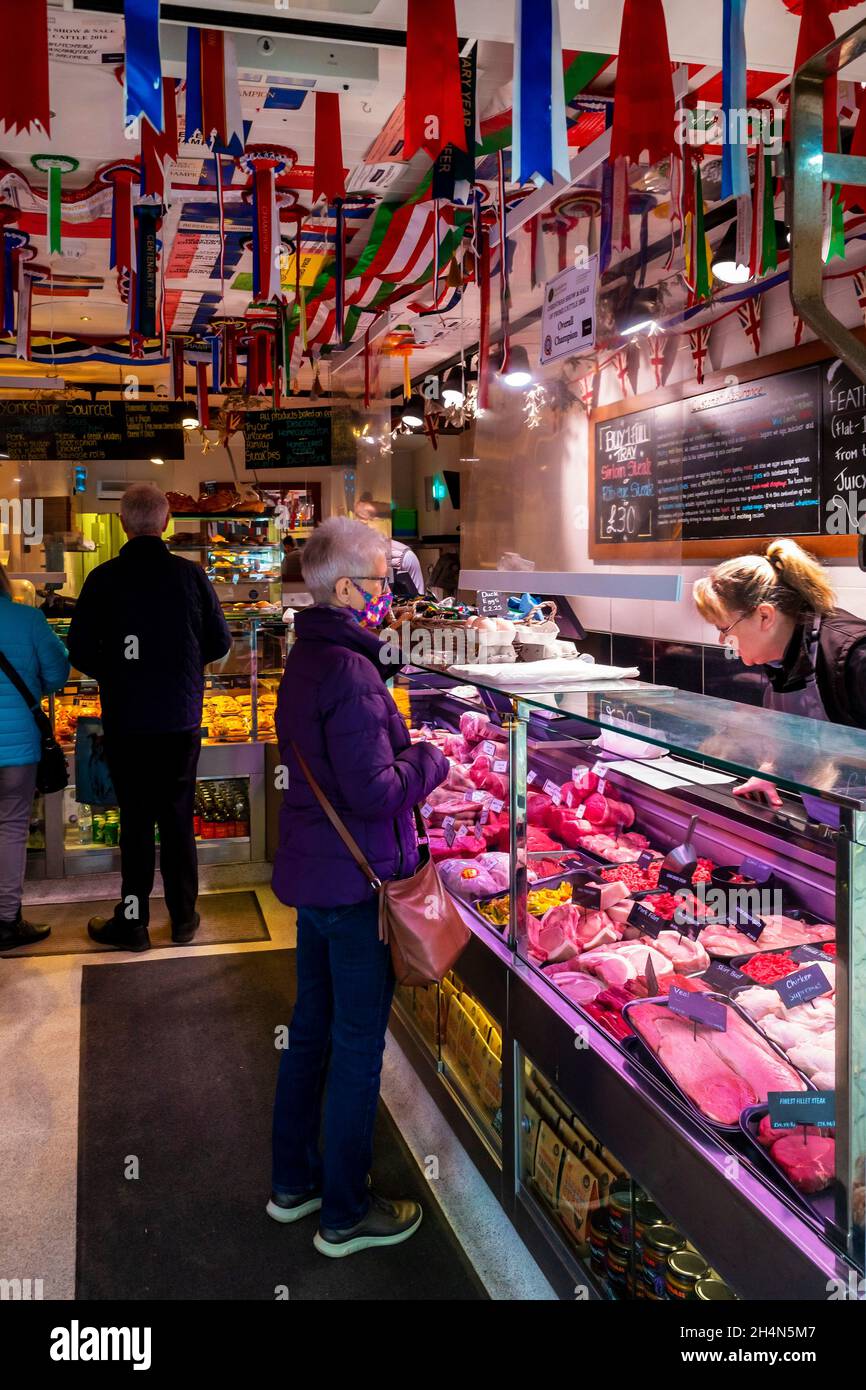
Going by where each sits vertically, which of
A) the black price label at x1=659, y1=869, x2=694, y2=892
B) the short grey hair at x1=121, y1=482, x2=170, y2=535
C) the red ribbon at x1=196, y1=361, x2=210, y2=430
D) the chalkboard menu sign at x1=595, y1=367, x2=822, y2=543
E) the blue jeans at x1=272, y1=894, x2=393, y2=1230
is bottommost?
the blue jeans at x1=272, y1=894, x2=393, y2=1230

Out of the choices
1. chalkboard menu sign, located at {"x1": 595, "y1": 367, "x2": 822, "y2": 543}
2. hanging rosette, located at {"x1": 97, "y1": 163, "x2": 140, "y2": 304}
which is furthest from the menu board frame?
hanging rosette, located at {"x1": 97, "y1": 163, "x2": 140, "y2": 304}

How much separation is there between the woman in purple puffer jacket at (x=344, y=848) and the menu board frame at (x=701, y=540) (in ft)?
9.96

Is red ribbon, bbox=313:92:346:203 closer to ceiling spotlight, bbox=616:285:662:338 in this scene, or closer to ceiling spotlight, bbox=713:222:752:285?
ceiling spotlight, bbox=616:285:662:338

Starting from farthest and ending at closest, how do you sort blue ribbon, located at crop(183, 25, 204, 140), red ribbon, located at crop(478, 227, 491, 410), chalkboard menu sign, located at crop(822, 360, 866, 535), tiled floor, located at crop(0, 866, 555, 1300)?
chalkboard menu sign, located at crop(822, 360, 866, 535) < red ribbon, located at crop(478, 227, 491, 410) < blue ribbon, located at crop(183, 25, 204, 140) < tiled floor, located at crop(0, 866, 555, 1300)

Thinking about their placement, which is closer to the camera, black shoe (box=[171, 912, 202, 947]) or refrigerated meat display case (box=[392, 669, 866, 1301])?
refrigerated meat display case (box=[392, 669, 866, 1301])

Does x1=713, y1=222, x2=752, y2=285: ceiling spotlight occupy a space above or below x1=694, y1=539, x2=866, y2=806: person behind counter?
above

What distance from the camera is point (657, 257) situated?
16.6 ft

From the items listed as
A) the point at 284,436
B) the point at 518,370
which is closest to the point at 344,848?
the point at 518,370

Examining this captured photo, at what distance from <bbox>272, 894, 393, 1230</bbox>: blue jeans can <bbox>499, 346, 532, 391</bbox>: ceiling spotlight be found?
6.74ft

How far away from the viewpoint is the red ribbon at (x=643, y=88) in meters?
2.77

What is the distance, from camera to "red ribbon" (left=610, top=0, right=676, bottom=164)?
2.77 meters

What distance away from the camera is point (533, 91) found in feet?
8.99

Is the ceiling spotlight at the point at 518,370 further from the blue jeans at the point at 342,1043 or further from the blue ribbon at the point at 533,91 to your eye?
the blue jeans at the point at 342,1043

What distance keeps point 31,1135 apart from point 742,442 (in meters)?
4.78
